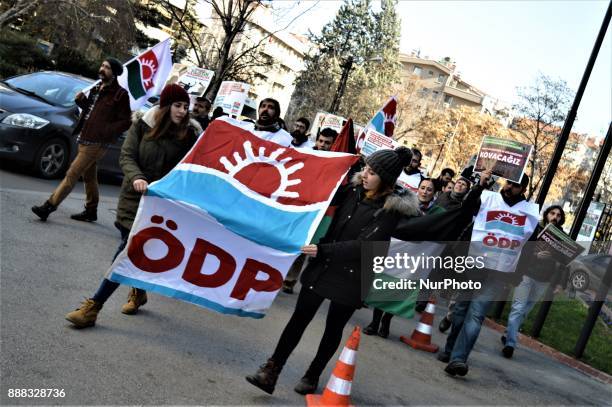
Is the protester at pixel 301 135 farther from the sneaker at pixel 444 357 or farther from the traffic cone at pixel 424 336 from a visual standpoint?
the sneaker at pixel 444 357

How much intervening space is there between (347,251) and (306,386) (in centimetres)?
114

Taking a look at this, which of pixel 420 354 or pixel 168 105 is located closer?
pixel 168 105

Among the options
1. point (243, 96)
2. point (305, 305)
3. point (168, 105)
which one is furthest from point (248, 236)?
point (243, 96)

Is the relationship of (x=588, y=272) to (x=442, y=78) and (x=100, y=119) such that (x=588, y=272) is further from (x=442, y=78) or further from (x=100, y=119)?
(x=442, y=78)

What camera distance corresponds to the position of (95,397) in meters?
3.88

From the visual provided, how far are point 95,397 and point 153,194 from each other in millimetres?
1609

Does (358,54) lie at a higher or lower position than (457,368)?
higher

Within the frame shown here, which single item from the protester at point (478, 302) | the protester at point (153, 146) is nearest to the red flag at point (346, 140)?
the protester at point (478, 302)

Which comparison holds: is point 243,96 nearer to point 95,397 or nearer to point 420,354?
point 420,354

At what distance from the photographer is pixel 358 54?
6506 cm

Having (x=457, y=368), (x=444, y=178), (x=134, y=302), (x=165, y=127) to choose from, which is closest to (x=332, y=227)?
(x=165, y=127)

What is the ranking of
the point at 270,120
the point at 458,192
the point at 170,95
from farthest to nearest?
1. the point at 458,192
2. the point at 270,120
3. the point at 170,95

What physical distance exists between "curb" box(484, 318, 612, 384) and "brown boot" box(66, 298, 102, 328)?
24.9 ft

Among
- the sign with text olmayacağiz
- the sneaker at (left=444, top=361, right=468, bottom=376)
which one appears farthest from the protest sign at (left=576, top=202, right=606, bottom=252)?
the sneaker at (left=444, top=361, right=468, bottom=376)
